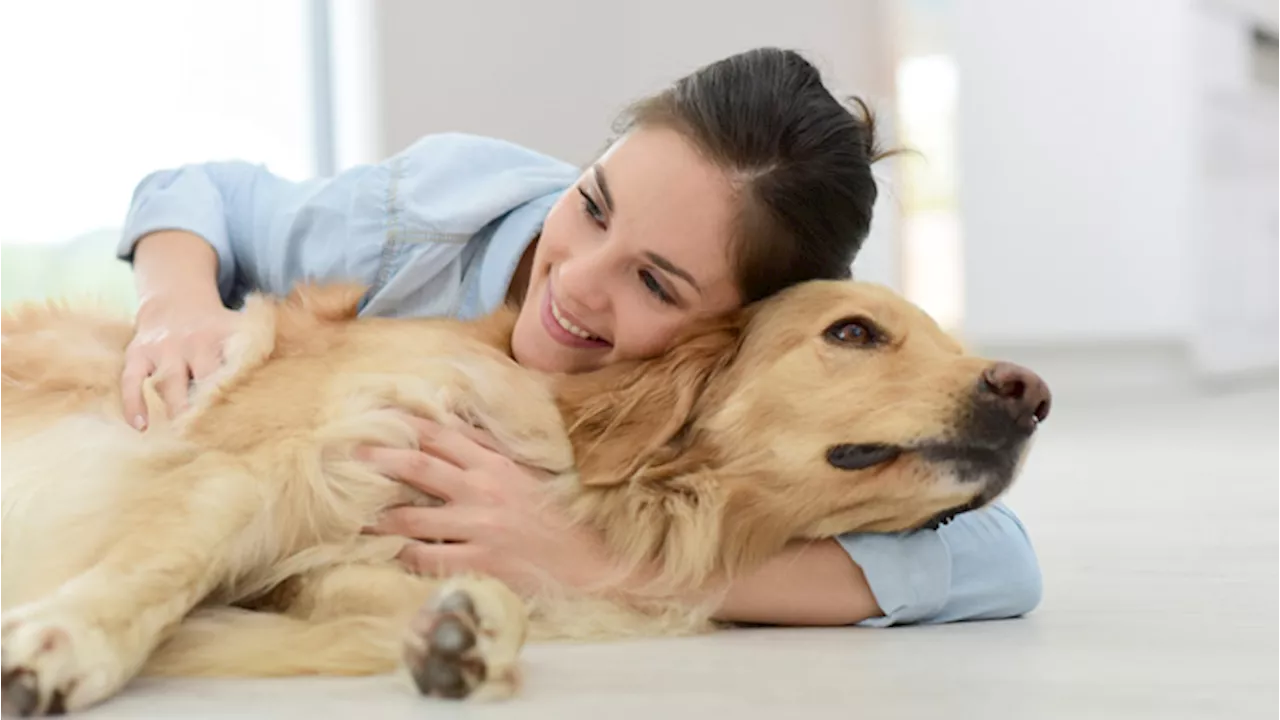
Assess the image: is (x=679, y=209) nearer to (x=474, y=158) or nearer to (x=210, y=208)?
(x=474, y=158)

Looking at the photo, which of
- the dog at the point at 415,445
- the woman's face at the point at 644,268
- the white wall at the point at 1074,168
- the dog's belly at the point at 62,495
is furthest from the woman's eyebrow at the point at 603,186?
the white wall at the point at 1074,168

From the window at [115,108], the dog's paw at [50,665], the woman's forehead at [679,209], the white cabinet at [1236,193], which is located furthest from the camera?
the white cabinet at [1236,193]

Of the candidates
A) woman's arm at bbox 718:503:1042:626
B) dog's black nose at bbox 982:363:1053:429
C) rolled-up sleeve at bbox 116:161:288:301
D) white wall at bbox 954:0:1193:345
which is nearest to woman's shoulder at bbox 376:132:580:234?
rolled-up sleeve at bbox 116:161:288:301

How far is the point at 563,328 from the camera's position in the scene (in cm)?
192

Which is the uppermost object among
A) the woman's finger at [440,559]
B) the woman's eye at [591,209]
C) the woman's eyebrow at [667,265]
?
the woman's eye at [591,209]

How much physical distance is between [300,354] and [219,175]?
2.85ft

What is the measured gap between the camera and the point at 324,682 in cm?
144

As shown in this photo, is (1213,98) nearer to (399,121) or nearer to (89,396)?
(399,121)

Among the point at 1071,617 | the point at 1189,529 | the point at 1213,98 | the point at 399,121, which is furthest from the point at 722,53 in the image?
the point at 1071,617

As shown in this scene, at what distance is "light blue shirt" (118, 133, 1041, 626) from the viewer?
2273 millimetres

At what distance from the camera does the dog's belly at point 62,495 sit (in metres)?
1.56

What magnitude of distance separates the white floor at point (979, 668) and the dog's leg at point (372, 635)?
32 millimetres

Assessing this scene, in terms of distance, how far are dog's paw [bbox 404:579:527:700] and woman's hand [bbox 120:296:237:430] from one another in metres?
0.58

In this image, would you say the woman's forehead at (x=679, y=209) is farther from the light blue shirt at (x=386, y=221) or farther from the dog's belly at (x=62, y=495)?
the dog's belly at (x=62, y=495)
